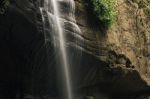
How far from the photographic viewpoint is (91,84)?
1033 cm

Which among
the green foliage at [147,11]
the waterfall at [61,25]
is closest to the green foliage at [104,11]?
the waterfall at [61,25]

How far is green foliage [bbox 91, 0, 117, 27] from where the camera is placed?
32.8 ft

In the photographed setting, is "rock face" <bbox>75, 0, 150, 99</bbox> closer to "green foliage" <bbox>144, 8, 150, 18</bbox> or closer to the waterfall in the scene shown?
"green foliage" <bbox>144, 8, 150, 18</bbox>

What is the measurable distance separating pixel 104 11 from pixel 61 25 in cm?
139

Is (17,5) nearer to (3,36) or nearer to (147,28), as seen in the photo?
(3,36)

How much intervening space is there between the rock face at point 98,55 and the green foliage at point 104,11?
0.40 feet

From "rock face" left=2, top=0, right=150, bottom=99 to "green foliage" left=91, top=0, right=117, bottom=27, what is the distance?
0.12m

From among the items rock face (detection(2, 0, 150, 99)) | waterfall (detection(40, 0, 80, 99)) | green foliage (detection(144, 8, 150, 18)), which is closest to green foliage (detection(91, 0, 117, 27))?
rock face (detection(2, 0, 150, 99))

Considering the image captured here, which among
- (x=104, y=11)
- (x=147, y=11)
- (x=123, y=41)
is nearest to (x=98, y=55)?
(x=104, y=11)

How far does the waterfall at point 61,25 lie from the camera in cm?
897

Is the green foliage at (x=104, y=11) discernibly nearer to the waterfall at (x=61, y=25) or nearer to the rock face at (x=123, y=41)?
the rock face at (x=123, y=41)

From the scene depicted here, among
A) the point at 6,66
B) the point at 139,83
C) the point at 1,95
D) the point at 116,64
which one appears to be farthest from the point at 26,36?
the point at 139,83

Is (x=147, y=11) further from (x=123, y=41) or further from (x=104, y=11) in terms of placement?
(x=104, y=11)

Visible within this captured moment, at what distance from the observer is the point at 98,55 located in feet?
32.4
